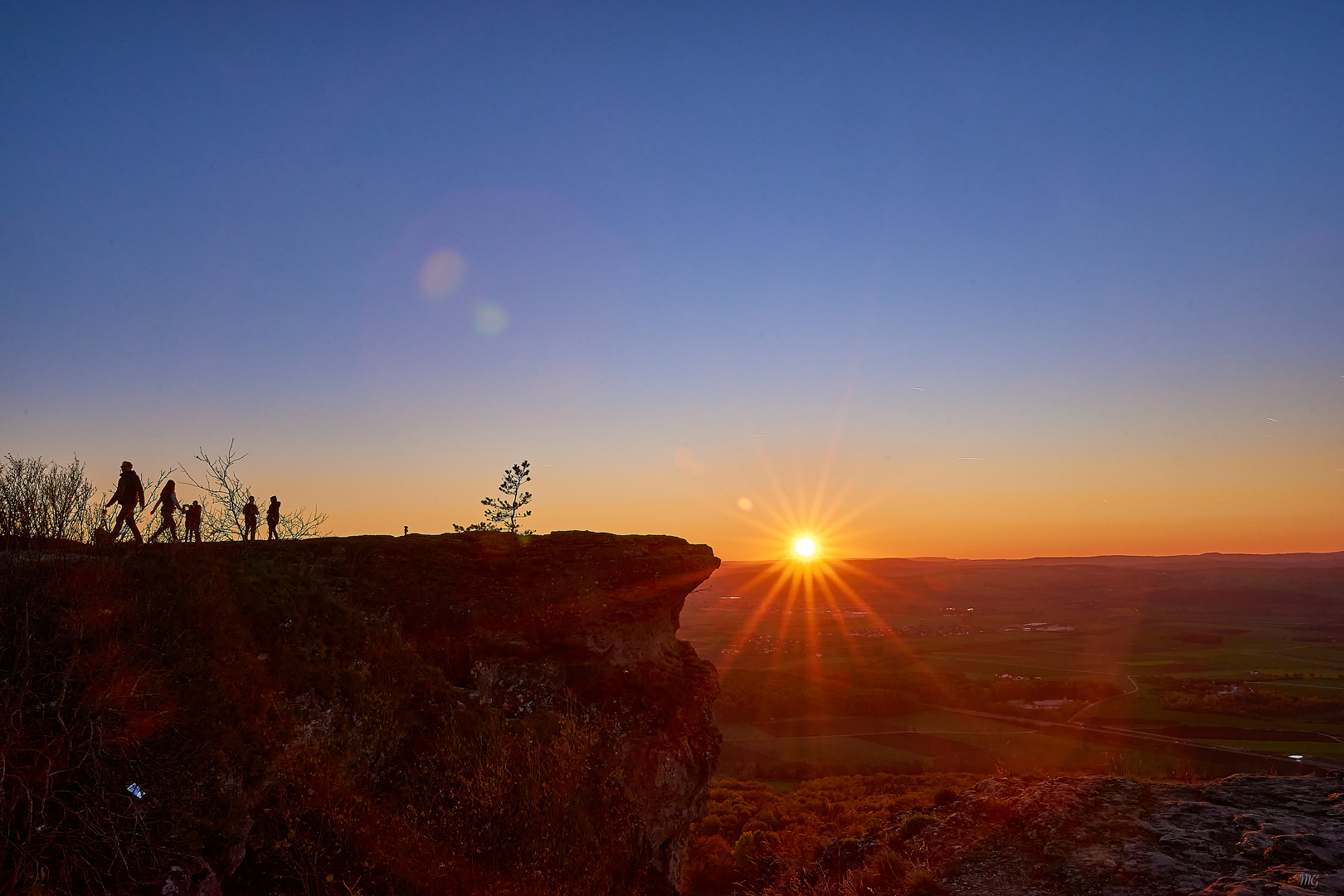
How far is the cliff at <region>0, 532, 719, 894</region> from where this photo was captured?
24.6ft

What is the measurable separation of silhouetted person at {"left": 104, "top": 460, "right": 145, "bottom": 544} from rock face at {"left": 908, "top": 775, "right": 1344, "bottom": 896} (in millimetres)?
17335

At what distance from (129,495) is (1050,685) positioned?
84.4 meters

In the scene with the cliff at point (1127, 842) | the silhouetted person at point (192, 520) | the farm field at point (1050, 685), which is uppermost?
the silhouetted person at point (192, 520)

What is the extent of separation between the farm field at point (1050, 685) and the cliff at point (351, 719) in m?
14.6

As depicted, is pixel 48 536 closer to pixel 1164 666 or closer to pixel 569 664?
pixel 569 664

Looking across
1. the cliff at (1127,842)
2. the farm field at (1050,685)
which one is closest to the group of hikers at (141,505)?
the cliff at (1127,842)

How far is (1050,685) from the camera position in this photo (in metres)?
73.1

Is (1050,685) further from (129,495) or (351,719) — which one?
(129,495)

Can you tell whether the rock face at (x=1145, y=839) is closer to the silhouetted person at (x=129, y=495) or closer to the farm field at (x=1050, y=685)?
the farm field at (x=1050, y=685)

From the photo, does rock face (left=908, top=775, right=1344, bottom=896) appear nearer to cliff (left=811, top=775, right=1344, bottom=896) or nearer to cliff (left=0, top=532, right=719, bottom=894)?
cliff (left=811, top=775, right=1344, bottom=896)

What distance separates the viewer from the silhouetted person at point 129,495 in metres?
12.5

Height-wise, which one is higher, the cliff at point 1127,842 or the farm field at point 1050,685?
the cliff at point 1127,842

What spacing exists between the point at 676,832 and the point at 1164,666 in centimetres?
9663

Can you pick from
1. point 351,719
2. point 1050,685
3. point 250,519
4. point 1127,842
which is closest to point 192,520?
point 250,519
